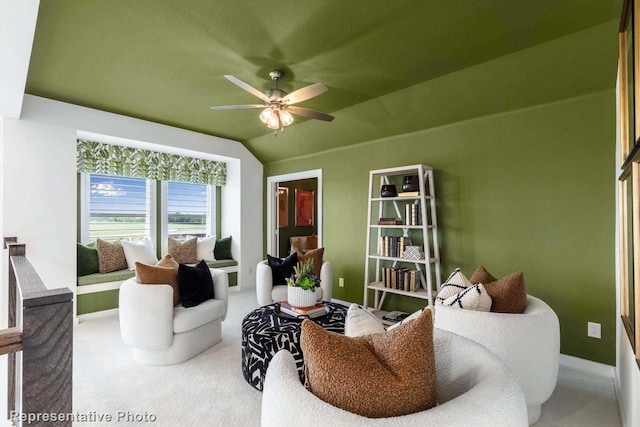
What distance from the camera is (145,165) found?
4.73 m

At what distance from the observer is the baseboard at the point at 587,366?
2.62 m

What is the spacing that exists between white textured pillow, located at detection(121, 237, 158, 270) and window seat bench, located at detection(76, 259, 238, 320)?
0.17 m

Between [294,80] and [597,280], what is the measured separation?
322 centimetres

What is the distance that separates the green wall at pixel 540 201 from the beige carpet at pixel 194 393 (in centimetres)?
58

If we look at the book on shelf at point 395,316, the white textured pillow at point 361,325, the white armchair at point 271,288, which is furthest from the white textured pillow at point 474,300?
the white armchair at point 271,288

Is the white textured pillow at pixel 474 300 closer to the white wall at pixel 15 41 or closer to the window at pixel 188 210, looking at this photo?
the white wall at pixel 15 41

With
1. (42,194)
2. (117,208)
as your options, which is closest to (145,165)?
(117,208)

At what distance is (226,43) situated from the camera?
97.2 inches

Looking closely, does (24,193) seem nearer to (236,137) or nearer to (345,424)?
(236,137)

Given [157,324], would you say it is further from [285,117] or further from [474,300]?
[474,300]

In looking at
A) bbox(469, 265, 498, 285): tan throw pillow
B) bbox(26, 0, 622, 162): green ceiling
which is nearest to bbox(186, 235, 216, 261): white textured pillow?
bbox(26, 0, 622, 162): green ceiling

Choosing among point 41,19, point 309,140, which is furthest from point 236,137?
point 41,19

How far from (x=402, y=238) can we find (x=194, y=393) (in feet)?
8.36

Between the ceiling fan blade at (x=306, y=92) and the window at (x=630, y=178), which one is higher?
the ceiling fan blade at (x=306, y=92)
